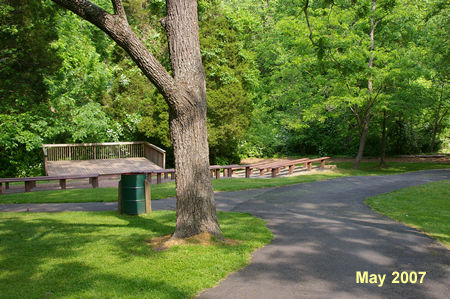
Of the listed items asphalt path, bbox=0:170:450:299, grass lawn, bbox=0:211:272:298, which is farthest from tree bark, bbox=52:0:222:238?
asphalt path, bbox=0:170:450:299

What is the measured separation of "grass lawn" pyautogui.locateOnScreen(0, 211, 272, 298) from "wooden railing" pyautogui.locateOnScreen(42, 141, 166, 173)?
49.3ft

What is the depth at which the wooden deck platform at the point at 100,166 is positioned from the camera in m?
21.5

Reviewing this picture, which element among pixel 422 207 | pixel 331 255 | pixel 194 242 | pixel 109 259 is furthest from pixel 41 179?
pixel 422 207

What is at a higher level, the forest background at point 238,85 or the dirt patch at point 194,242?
the forest background at point 238,85

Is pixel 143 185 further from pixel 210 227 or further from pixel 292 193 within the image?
pixel 292 193

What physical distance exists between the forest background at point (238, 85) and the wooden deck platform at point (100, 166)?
1.64 metres

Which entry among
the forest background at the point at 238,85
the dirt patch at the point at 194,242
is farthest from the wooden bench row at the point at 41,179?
the dirt patch at the point at 194,242

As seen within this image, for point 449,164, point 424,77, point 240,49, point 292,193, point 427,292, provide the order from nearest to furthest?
1. point 427,292
2. point 292,193
3. point 424,77
4. point 449,164
5. point 240,49

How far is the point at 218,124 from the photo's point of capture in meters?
24.8

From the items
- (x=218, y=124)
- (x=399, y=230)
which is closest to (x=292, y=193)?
(x=399, y=230)

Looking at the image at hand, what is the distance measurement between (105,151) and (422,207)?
19.9 meters

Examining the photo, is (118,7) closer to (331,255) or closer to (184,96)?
(184,96)

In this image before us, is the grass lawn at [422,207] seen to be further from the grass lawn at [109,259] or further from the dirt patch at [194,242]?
the dirt patch at [194,242]

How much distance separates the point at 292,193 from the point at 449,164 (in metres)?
16.8
